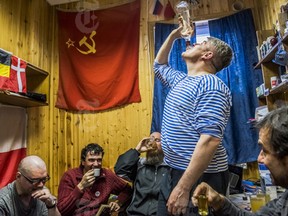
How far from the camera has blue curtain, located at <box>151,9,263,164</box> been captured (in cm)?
260

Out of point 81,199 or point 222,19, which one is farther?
point 222,19

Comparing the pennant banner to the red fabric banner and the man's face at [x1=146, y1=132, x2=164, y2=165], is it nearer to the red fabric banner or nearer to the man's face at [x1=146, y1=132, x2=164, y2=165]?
the red fabric banner

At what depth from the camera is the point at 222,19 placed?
2.87 m

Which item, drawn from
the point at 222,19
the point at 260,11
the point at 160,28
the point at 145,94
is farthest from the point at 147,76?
the point at 260,11

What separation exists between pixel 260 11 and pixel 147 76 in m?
1.39

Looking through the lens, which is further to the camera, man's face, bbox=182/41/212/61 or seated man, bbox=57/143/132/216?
seated man, bbox=57/143/132/216

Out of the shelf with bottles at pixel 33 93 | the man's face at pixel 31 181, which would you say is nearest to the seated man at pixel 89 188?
the man's face at pixel 31 181

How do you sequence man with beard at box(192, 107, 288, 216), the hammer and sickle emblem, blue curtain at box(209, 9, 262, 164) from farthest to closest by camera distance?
the hammer and sickle emblem
blue curtain at box(209, 9, 262, 164)
man with beard at box(192, 107, 288, 216)

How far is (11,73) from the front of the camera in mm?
2074

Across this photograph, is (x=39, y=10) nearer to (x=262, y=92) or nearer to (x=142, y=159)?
(x=142, y=159)

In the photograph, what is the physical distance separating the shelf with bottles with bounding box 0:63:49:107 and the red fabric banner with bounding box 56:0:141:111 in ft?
1.47

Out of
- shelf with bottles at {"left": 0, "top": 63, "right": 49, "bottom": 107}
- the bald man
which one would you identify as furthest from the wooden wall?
the bald man

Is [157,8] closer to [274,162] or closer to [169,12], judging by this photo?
[169,12]

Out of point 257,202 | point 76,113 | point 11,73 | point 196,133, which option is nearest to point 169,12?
point 76,113
